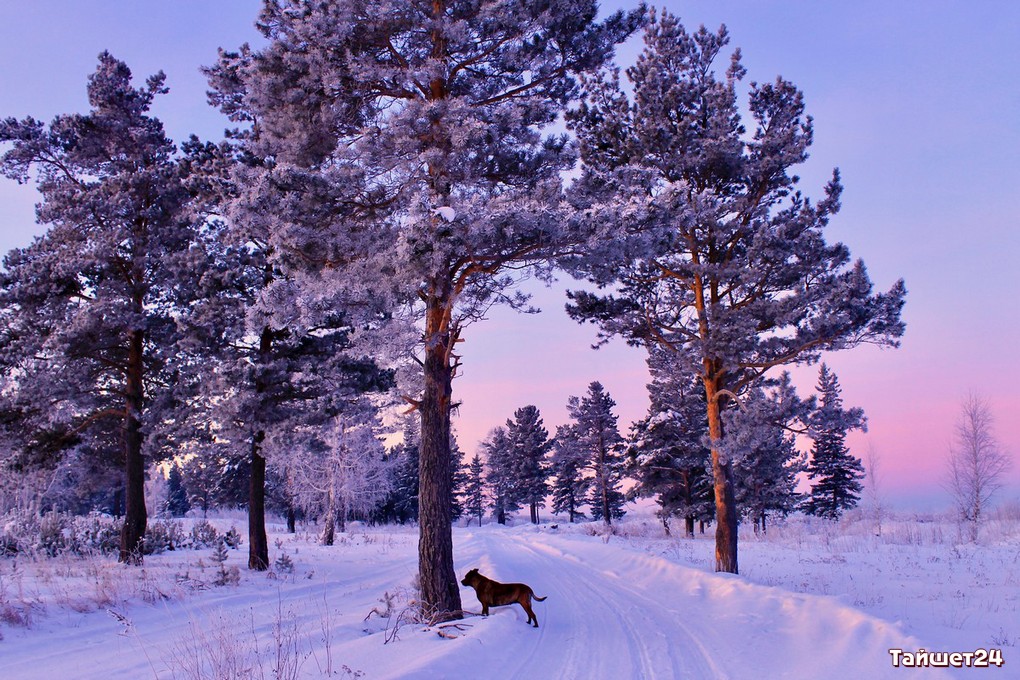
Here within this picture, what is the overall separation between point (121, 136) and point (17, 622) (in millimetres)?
13529

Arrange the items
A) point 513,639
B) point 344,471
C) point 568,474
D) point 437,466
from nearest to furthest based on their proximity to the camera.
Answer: point 513,639
point 437,466
point 344,471
point 568,474

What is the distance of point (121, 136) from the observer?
52.2 feet

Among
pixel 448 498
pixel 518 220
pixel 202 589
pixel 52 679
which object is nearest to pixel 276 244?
pixel 518 220

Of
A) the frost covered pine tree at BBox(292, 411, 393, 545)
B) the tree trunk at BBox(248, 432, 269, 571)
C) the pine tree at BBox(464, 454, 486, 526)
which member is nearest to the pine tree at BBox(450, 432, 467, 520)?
the pine tree at BBox(464, 454, 486, 526)

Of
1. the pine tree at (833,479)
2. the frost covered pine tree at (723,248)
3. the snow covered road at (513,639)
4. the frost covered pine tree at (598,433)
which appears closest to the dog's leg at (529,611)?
the snow covered road at (513,639)

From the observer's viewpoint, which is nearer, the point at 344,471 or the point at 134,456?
the point at 134,456

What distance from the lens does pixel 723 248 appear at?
48.9 ft

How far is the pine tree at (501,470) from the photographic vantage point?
236ft

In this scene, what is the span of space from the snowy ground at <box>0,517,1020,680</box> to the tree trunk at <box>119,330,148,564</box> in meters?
1.21

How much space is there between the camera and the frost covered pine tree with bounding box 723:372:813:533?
13461 millimetres

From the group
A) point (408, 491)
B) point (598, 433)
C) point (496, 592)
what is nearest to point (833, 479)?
point (598, 433)

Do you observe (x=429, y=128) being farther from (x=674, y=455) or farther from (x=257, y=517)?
(x=674, y=455)

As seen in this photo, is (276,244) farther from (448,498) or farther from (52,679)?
(52,679)

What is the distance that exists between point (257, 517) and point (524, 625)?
34.5 feet
